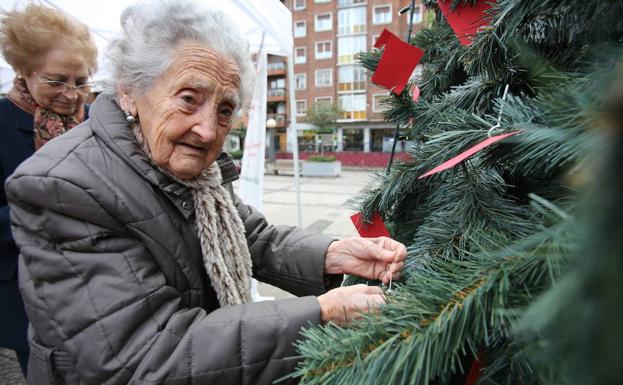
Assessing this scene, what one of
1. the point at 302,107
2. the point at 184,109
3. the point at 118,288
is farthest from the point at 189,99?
the point at 302,107

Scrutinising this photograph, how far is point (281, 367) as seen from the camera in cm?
75

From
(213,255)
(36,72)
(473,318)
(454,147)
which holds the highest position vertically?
(36,72)

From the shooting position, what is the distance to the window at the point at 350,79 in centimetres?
2938

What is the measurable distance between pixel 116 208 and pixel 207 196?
31 centimetres

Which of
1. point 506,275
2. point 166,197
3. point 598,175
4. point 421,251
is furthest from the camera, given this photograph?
point 166,197

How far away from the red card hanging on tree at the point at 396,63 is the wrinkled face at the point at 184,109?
1.63 ft

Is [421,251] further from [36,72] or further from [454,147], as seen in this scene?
[36,72]

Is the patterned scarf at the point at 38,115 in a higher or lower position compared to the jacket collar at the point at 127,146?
higher

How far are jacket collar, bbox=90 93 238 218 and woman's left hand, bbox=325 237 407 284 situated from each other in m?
0.50

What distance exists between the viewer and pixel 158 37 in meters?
1.09

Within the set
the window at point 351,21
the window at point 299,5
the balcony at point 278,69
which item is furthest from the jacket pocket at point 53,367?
the balcony at point 278,69

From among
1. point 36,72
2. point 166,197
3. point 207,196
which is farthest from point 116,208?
point 36,72

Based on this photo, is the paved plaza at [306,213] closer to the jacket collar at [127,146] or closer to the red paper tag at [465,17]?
the jacket collar at [127,146]

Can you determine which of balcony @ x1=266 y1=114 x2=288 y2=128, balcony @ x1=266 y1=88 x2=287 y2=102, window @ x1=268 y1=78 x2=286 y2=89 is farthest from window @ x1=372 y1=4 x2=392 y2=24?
balcony @ x1=266 y1=114 x2=288 y2=128
